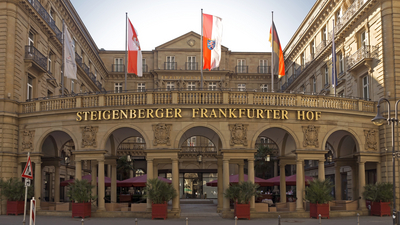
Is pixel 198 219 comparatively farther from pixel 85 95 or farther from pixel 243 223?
pixel 85 95

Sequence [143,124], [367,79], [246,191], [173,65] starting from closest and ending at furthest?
[246,191], [143,124], [367,79], [173,65]

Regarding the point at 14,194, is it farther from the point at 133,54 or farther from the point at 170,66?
the point at 170,66

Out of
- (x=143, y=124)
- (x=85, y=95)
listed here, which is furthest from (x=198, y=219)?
(x=85, y=95)

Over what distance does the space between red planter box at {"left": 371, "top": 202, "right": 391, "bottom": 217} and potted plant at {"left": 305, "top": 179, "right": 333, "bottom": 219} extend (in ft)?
12.3

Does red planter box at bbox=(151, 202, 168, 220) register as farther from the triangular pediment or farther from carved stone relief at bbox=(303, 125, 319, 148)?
the triangular pediment

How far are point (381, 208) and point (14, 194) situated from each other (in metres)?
22.6

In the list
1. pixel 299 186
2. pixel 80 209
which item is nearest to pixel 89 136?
pixel 80 209

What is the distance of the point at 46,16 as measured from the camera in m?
35.1

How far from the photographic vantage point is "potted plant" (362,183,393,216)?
26359 millimetres

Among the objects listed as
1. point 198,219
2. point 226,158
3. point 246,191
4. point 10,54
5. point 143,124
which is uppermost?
point 10,54

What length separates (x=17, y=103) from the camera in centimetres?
2916

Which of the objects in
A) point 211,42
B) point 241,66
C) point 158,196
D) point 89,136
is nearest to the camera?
point 158,196

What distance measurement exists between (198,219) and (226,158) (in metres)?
3.91

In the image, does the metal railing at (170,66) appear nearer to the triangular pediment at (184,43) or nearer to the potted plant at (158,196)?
the triangular pediment at (184,43)
